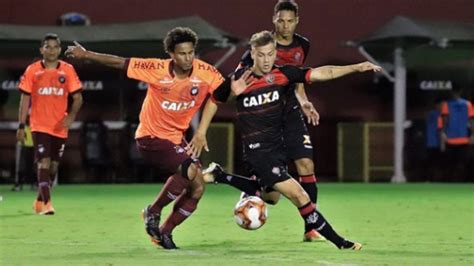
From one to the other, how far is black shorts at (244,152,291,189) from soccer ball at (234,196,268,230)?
358 mm

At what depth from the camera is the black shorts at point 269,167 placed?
448 inches

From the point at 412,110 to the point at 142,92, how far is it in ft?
19.8

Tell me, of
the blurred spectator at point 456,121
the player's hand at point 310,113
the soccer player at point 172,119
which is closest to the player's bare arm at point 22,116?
the soccer player at point 172,119

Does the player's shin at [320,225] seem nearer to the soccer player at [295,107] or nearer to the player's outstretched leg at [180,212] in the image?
the soccer player at [295,107]

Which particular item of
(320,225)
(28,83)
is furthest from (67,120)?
(320,225)

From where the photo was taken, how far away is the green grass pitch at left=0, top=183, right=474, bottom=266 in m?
10.5

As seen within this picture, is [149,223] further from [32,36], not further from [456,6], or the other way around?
[456,6]

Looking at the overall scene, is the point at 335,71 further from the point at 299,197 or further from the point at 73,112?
the point at 73,112

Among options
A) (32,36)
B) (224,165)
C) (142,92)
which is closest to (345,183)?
(224,165)

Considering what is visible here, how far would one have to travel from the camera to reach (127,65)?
11.7m

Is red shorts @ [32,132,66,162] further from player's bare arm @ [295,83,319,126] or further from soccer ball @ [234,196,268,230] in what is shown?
soccer ball @ [234,196,268,230]

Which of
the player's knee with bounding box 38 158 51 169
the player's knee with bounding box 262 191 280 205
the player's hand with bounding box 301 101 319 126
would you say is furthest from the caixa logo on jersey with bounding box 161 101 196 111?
the player's knee with bounding box 38 158 51 169

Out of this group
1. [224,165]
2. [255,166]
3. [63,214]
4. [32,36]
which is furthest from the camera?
[224,165]

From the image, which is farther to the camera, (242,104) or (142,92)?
(142,92)
